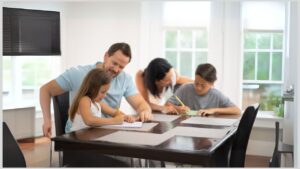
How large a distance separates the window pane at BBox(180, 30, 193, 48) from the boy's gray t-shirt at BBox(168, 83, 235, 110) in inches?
10.8

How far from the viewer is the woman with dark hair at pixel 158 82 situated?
2209mm

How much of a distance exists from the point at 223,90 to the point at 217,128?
0.20 metres

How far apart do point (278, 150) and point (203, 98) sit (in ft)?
1.94

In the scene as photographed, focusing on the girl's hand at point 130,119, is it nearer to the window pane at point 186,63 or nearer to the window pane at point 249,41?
the window pane at point 186,63

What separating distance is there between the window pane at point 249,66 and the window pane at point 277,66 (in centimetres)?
9

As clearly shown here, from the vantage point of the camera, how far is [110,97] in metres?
2.13

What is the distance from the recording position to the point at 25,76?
2043 millimetres

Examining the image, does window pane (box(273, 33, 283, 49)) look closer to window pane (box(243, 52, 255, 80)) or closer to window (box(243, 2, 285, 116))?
window (box(243, 2, 285, 116))

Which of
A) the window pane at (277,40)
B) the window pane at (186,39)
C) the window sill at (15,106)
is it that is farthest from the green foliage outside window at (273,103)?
the window sill at (15,106)

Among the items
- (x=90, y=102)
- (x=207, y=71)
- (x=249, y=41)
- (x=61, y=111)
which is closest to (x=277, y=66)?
(x=249, y=41)

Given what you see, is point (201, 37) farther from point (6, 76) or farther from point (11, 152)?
point (11, 152)

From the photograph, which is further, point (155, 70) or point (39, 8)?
point (155, 70)

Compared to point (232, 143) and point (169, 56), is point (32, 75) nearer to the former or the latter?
point (169, 56)

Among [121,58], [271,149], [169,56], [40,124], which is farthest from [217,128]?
[40,124]
